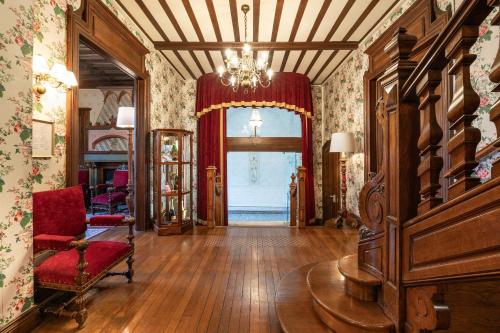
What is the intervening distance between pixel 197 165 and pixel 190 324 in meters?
4.70

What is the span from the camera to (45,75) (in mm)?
2510

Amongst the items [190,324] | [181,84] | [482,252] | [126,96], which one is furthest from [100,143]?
[482,252]

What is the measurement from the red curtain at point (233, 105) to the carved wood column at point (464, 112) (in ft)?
17.0

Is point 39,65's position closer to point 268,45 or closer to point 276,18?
point 276,18

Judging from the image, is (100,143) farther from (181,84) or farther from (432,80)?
(432,80)

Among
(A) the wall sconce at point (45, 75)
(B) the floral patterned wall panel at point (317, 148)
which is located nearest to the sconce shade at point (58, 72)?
(A) the wall sconce at point (45, 75)

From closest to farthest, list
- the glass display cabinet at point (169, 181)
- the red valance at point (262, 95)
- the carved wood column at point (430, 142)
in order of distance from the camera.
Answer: the carved wood column at point (430, 142)
the glass display cabinet at point (169, 181)
the red valance at point (262, 95)

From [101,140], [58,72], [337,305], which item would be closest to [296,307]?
[337,305]

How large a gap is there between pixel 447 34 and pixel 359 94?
3.93m

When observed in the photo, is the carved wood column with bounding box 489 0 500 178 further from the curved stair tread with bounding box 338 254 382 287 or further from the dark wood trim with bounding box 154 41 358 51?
the dark wood trim with bounding box 154 41 358 51

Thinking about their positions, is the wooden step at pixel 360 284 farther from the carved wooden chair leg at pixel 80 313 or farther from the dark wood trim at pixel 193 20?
the dark wood trim at pixel 193 20

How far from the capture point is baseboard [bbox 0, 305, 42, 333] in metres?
1.81

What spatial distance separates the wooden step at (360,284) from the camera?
1789 millimetres

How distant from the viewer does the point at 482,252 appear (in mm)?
1012
